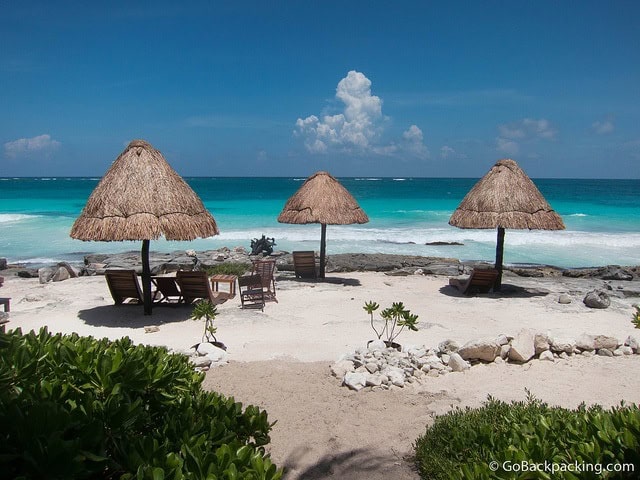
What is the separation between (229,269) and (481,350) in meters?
9.10

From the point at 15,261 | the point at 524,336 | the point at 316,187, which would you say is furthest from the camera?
the point at 15,261

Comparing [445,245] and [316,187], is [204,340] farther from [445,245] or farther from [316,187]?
[445,245]

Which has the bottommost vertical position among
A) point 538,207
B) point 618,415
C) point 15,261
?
point 15,261

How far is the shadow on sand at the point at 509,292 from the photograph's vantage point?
→ 10959mm

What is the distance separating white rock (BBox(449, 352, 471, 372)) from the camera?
6.01m

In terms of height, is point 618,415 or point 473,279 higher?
point 618,415

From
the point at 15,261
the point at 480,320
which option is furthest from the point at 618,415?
the point at 15,261

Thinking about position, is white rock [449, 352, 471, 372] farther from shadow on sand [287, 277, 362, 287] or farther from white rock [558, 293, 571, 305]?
Answer: shadow on sand [287, 277, 362, 287]

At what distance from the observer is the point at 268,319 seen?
8602mm

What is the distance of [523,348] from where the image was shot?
248 inches

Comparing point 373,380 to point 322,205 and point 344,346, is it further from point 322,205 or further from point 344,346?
point 322,205

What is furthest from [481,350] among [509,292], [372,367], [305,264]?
[305,264]

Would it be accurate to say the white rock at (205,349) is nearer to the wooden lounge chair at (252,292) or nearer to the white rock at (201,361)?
the white rock at (201,361)

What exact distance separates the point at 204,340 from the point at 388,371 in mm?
2976
